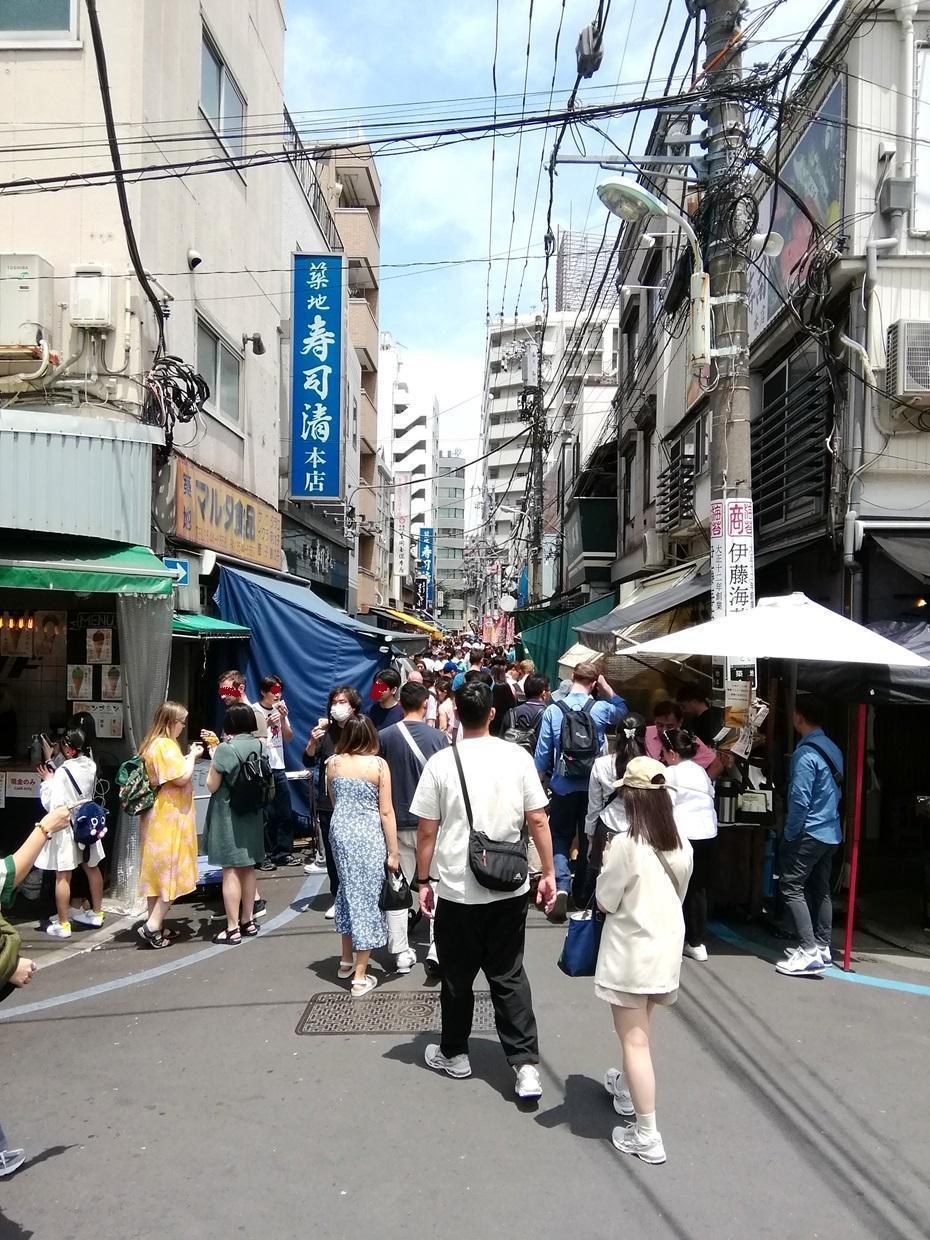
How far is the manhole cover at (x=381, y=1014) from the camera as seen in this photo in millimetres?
4918

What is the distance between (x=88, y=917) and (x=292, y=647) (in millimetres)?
3885

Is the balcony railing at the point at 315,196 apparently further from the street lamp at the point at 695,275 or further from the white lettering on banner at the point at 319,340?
the street lamp at the point at 695,275

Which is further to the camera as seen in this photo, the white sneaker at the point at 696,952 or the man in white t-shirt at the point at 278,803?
the man in white t-shirt at the point at 278,803

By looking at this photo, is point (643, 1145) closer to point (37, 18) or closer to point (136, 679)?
point (136, 679)

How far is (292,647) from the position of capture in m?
10.1

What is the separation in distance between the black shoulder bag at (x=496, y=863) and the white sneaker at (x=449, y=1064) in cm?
95

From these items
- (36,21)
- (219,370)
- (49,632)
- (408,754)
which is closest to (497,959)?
(408,754)

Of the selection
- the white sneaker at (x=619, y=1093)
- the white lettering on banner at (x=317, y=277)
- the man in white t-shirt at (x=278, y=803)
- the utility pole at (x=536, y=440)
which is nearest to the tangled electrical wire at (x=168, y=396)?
the man in white t-shirt at (x=278, y=803)

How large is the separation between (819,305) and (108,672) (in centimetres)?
758

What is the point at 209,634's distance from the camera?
8.72 metres

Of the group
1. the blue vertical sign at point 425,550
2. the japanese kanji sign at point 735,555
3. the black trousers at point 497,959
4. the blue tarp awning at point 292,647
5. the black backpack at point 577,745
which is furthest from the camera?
the blue vertical sign at point 425,550

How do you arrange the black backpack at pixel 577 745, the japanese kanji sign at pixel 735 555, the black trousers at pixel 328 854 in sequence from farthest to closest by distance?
the japanese kanji sign at pixel 735 555 → the black backpack at pixel 577 745 → the black trousers at pixel 328 854

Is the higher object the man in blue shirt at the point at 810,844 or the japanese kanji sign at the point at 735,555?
the japanese kanji sign at the point at 735,555

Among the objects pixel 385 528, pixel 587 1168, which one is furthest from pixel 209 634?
pixel 385 528
